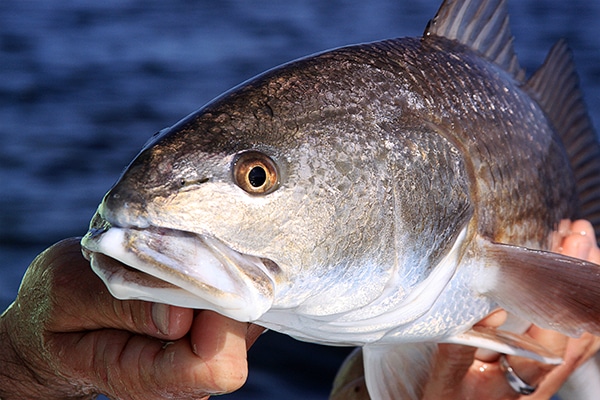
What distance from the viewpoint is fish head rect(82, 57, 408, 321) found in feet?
4.15

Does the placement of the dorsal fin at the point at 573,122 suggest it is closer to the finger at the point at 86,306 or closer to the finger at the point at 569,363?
the finger at the point at 569,363

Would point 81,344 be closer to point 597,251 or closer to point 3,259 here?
point 597,251

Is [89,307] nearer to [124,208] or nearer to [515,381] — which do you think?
[124,208]

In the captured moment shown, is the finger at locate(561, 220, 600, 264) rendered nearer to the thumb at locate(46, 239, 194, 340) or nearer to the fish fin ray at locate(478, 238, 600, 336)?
the fish fin ray at locate(478, 238, 600, 336)

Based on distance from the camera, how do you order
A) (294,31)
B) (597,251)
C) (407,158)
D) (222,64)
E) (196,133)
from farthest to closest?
(294,31) → (222,64) → (597,251) → (407,158) → (196,133)

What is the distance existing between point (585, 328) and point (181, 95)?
6.20 m

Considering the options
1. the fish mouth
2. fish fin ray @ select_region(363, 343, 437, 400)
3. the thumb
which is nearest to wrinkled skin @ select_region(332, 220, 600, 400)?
fish fin ray @ select_region(363, 343, 437, 400)

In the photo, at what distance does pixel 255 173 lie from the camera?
136 centimetres

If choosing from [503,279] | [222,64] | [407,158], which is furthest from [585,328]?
[222,64]

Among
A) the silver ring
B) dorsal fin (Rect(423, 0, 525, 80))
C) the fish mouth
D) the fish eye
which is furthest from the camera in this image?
the silver ring

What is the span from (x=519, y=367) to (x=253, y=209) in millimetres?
1234

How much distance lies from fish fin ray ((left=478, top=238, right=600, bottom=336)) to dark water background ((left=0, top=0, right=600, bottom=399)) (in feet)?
8.23

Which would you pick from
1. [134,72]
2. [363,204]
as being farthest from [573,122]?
[134,72]

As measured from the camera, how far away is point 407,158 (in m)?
1.61
